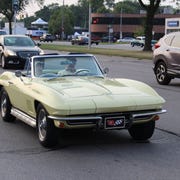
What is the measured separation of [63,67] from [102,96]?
1.65 meters

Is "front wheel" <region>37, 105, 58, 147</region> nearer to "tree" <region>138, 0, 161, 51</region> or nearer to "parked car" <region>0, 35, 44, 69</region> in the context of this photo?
"parked car" <region>0, 35, 44, 69</region>

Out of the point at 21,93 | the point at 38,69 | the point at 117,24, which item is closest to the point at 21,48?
the point at 38,69

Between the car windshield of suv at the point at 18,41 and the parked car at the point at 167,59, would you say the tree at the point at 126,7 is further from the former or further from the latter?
the parked car at the point at 167,59

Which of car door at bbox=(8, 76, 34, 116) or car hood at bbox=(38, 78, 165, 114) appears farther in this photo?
car door at bbox=(8, 76, 34, 116)

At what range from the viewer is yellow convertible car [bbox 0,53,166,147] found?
6.52m

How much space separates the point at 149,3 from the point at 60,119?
36.7 m

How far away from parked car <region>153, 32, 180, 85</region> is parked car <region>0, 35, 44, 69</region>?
663 cm

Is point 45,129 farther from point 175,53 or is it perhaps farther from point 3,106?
point 175,53

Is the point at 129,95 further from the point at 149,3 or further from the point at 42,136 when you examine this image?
the point at 149,3

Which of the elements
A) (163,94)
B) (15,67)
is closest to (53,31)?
(15,67)

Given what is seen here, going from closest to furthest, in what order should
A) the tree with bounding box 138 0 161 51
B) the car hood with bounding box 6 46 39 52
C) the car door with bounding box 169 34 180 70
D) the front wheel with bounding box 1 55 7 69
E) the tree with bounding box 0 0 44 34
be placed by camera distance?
the car door with bounding box 169 34 180 70
the car hood with bounding box 6 46 39 52
the front wheel with bounding box 1 55 7 69
the tree with bounding box 138 0 161 51
the tree with bounding box 0 0 44 34

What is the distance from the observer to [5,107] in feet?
29.3

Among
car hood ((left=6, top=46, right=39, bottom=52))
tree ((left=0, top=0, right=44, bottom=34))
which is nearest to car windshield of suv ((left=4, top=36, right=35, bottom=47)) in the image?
car hood ((left=6, top=46, right=39, bottom=52))

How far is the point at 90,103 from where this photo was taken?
6.52 m
